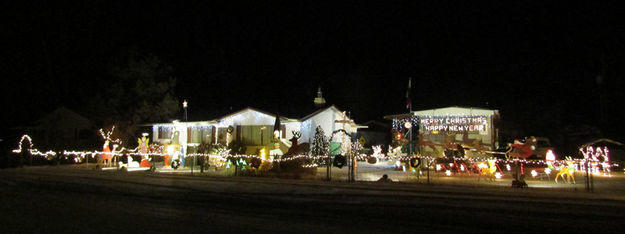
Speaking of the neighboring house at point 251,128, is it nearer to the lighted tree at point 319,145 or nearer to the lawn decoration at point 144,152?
the lighted tree at point 319,145

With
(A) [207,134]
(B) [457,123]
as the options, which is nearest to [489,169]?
(B) [457,123]

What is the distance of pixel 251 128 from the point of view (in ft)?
82.9

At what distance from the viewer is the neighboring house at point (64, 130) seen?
33438 millimetres

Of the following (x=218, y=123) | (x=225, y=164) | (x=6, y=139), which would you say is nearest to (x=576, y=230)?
(x=225, y=164)

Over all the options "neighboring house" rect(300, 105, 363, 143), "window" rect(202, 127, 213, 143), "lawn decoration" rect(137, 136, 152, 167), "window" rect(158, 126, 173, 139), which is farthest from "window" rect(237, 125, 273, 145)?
"window" rect(158, 126, 173, 139)

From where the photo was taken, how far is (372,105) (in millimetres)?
51531

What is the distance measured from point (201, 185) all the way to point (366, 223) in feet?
26.6

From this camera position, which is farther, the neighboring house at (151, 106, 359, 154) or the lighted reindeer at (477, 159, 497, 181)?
the neighboring house at (151, 106, 359, 154)

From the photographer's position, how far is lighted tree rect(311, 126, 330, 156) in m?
24.3

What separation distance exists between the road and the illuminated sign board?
899 cm

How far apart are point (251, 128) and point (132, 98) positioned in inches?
431

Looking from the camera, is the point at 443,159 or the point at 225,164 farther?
the point at 225,164

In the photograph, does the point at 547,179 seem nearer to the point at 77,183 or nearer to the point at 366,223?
the point at 366,223

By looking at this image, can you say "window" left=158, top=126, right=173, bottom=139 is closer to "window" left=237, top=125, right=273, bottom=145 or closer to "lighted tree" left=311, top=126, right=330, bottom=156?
"window" left=237, top=125, right=273, bottom=145
